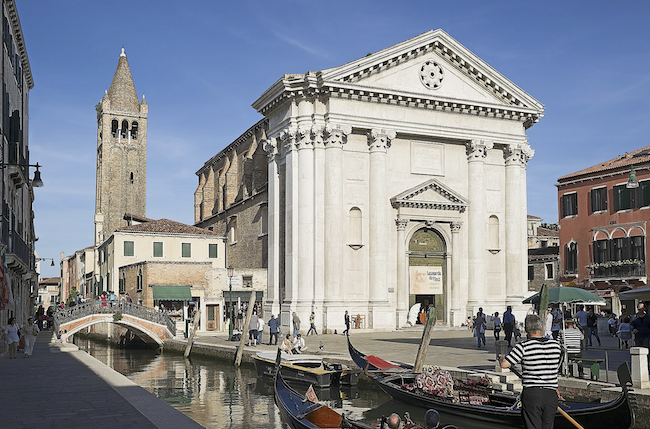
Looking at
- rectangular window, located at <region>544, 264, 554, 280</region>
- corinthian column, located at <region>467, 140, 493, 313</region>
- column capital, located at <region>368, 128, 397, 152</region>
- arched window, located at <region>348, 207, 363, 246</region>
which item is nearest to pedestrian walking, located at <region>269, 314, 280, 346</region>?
arched window, located at <region>348, 207, 363, 246</region>

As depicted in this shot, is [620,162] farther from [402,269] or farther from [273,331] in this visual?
[273,331]

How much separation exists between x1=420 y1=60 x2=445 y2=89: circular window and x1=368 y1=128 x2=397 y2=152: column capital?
2.99 m

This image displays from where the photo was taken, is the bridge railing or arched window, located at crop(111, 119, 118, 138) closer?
the bridge railing

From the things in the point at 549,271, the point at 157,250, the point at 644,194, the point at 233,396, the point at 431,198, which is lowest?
the point at 233,396

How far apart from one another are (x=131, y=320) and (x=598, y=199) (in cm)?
2537

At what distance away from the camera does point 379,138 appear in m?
29.4

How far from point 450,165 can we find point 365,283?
22.9ft

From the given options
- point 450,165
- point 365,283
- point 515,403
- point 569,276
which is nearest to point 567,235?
point 569,276

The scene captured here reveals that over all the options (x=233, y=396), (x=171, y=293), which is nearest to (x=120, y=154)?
(x=171, y=293)

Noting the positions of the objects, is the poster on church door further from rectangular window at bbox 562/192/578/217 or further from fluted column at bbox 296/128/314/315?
rectangular window at bbox 562/192/578/217

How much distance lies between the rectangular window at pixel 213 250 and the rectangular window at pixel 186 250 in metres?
1.34

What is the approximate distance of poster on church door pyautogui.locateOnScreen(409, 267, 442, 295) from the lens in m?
30.7

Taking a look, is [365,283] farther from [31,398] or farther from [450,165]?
[31,398]

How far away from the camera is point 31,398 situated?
11.5 metres
